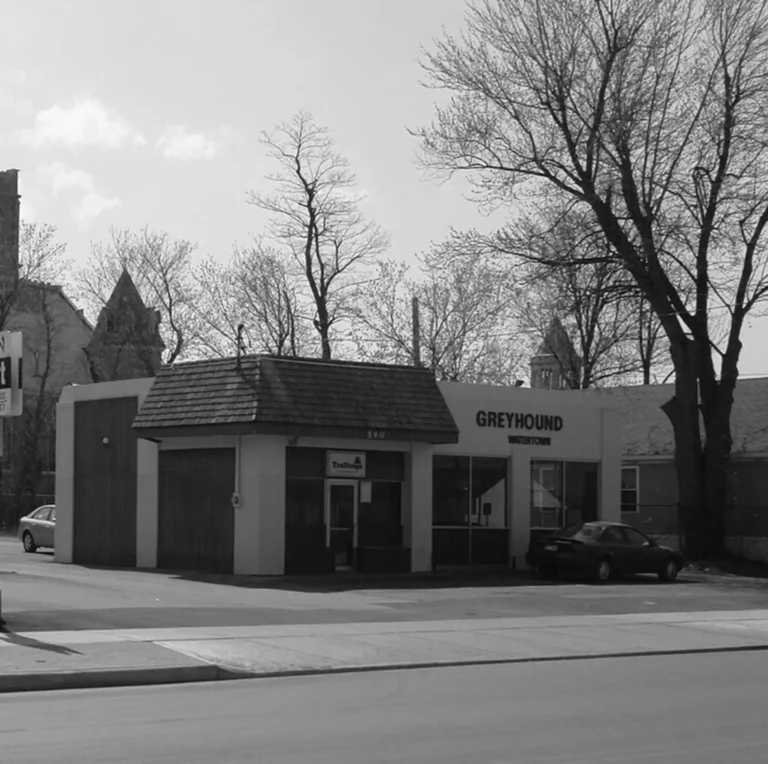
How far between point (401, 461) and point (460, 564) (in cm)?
329

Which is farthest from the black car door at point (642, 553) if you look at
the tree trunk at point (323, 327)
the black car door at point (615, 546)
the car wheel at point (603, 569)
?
the tree trunk at point (323, 327)

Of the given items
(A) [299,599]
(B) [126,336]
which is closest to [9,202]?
(B) [126,336]

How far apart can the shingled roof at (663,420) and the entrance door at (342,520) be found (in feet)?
50.7

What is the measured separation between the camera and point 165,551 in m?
30.9

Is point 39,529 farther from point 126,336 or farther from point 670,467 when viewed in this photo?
point 126,336

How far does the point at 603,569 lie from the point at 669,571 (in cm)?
236

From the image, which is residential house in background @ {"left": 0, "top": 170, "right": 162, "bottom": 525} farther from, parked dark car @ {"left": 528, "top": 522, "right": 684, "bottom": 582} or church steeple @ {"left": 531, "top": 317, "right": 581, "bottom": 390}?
parked dark car @ {"left": 528, "top": 522, "right": 684, "bottom": 582}

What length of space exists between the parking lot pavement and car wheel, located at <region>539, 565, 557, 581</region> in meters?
0.51

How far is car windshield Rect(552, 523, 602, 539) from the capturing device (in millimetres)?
30828

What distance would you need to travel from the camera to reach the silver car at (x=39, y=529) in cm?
3875

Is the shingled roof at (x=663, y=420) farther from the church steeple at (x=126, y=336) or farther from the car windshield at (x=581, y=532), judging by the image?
the church steeple at (x=126, y=336)

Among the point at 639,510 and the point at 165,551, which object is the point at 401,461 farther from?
the point at 639,510

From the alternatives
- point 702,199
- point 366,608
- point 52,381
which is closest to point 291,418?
point 366,608

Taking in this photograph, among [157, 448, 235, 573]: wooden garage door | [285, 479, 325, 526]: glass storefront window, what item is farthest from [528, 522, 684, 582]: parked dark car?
[157, 448, 235, 573]: wooden garage door
